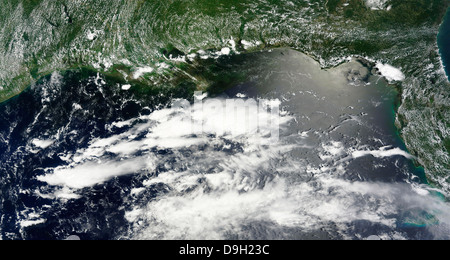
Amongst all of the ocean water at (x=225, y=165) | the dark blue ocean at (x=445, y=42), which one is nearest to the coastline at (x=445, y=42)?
the dark blue ocean at (x=445, y=42)

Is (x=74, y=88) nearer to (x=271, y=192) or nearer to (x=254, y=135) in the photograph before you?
(x=254, y=135)

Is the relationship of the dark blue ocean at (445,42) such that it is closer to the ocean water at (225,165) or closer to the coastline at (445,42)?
the coastline at (445,42)

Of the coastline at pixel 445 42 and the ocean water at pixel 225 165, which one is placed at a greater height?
the coastline at pixel 445 42

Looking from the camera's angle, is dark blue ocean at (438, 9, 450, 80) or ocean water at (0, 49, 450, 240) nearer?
ocean water at (0, 49, 450, 240)

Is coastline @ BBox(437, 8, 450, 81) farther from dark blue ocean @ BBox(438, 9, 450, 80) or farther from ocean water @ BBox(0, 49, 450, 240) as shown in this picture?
ocean water @ BBox(0, 49, 450, 240)

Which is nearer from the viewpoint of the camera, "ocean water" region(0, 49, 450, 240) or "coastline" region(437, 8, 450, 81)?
"ocean water" region(0, 49, 450, 240)

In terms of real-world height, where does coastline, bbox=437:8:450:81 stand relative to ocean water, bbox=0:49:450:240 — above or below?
above

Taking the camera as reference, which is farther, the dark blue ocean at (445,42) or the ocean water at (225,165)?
the dark blue ocean at (445,42)

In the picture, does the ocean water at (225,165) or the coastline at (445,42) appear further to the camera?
the coastline at (445,42)

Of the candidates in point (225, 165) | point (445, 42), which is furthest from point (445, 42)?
point (225, 165)

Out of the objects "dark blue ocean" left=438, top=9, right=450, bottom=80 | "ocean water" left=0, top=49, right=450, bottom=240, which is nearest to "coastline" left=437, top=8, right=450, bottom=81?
"dark blue ocean" left=438, top=9, right=450, bottom=80
